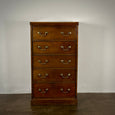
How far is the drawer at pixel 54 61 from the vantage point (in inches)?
96.7

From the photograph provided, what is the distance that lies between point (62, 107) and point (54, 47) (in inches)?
37.9

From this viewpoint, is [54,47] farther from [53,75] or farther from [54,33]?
[53,75]

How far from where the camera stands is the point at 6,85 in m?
3.01

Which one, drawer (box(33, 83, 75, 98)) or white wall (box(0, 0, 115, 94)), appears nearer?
drawer (box(33, 83, 75, 98))

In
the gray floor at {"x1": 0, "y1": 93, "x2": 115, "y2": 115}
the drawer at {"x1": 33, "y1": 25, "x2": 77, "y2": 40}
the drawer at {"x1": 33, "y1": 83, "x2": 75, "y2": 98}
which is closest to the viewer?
the gray floor at {"x1": 0, "y1": 93, "x2": 115, "y2": 115}

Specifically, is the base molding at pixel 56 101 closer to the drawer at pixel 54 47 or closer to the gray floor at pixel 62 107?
the gray floor at pixel 62 107

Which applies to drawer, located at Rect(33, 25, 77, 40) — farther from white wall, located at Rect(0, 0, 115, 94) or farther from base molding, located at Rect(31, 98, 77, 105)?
base molding, located at Rect(31, 98, 77, 105)

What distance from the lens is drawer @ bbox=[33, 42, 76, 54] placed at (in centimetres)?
243

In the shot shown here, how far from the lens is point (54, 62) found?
2.48 m

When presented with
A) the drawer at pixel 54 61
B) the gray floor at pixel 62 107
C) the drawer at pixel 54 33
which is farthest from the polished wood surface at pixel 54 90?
the drawer at pixel 54 33

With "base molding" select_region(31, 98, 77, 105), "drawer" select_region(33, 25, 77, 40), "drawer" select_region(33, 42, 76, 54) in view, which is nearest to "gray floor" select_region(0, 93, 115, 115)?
"base molding" select_region(31, 98, 77, 105)

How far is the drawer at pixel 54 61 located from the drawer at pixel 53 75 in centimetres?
8

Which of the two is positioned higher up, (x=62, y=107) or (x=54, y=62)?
(x=54, y=62)

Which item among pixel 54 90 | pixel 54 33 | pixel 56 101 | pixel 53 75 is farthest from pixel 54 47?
pixel 56 101
